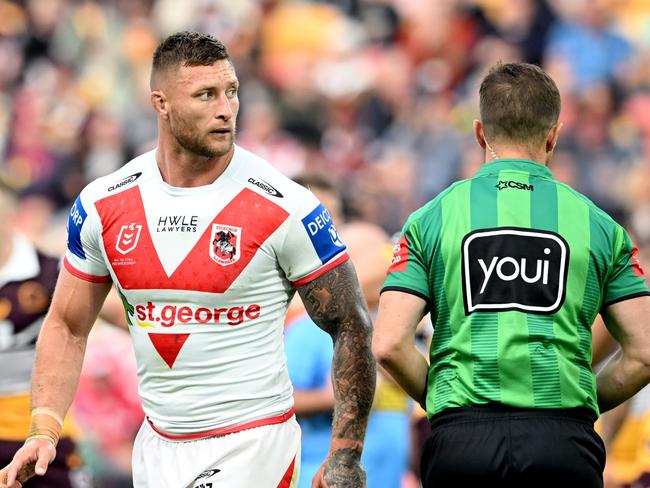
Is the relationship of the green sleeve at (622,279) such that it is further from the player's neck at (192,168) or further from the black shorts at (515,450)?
the player's neck at (192,168)

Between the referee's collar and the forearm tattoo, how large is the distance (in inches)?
28.3

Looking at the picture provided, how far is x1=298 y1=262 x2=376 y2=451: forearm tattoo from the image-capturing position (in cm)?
496

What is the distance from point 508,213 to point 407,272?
39 centimetres

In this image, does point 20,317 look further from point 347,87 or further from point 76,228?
point 347,87

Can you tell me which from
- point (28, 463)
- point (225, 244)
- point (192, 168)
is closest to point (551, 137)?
point (225, 244)

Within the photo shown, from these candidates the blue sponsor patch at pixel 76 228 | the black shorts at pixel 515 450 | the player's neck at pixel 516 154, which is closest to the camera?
the black shorts at pixel 515 450

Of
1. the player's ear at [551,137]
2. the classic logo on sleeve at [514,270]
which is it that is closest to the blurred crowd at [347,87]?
the player's ear at [551,137]

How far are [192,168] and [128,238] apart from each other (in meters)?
0.36

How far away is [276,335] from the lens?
5086mm

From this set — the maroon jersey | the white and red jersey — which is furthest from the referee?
the maroon jersey

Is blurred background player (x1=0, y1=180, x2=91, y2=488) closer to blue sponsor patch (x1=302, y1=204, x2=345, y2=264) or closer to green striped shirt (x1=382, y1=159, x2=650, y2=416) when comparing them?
blue sponsor patch (x1=302, y1=204, x2=345, y2=264)

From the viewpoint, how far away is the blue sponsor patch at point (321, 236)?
16.4 ft

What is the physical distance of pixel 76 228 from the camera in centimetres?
525

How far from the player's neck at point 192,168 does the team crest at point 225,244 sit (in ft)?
0.77
